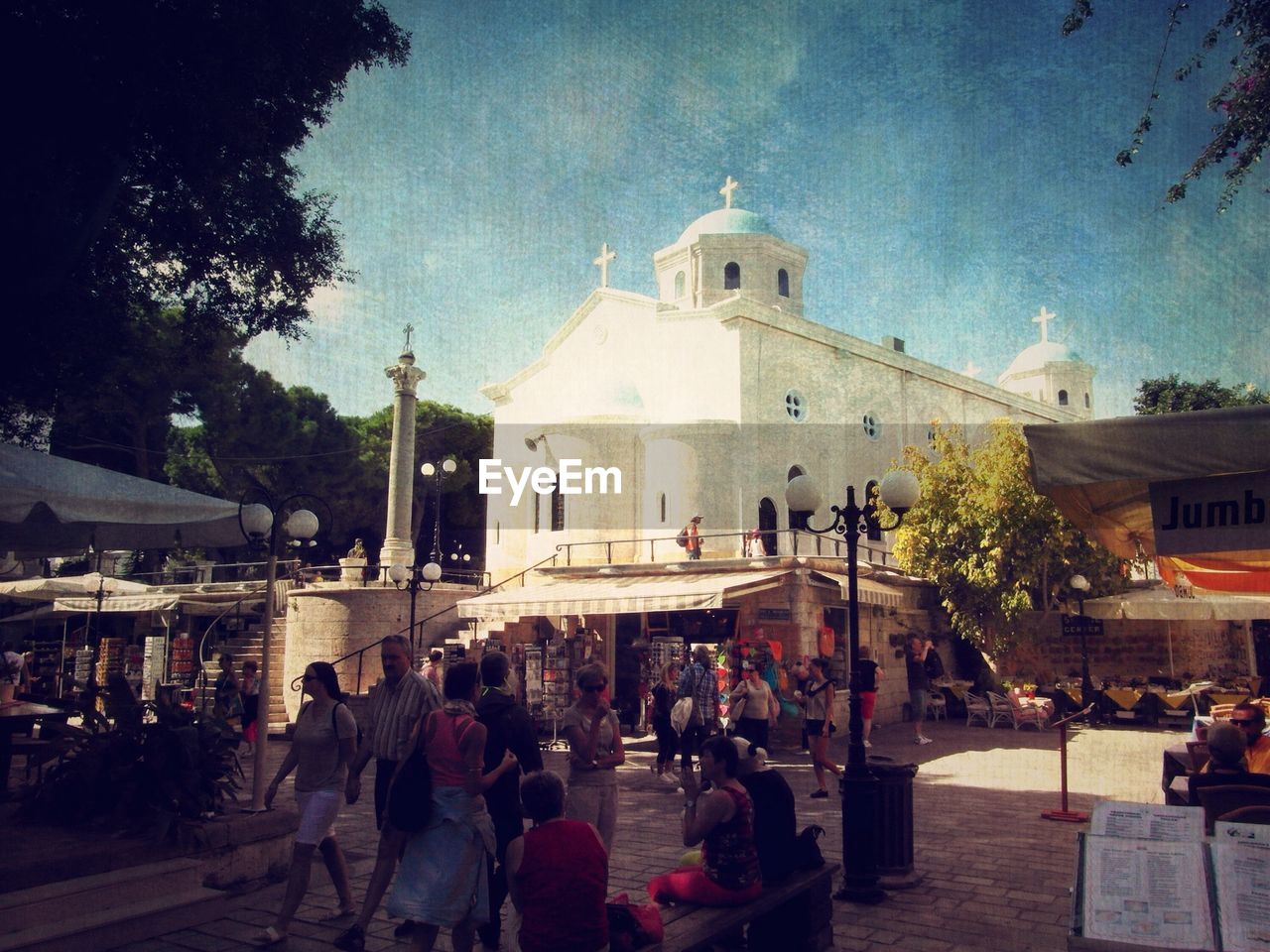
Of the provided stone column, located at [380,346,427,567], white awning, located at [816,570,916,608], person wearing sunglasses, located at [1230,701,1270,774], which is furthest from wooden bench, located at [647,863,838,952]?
stone column, located at [380,346,427,567]

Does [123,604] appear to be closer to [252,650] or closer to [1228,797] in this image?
[252,650]

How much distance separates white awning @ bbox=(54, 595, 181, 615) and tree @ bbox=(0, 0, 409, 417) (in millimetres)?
13148

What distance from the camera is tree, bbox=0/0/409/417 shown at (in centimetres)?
745

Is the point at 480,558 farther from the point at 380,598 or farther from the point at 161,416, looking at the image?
the point at 380,598

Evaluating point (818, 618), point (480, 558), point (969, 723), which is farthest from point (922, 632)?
point (480, 558)

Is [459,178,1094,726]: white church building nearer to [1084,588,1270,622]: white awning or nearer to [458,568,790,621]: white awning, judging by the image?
[458,568,790,621]: white awning

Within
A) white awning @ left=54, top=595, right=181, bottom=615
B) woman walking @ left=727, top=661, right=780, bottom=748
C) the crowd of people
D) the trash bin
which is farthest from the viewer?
white awning @ left=54, top=595, right=181, bottom=615

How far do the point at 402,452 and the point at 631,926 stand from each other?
2188cm

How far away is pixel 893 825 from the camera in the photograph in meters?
6.49

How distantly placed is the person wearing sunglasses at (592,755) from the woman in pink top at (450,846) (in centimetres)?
96

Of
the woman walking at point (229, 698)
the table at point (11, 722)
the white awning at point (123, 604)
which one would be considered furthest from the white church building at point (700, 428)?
Answer: the table at point (11, 722)

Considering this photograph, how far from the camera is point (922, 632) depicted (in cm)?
2139

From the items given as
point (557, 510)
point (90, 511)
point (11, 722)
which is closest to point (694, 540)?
point (557, 510)

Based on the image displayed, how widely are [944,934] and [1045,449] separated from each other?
3165 millimetres
